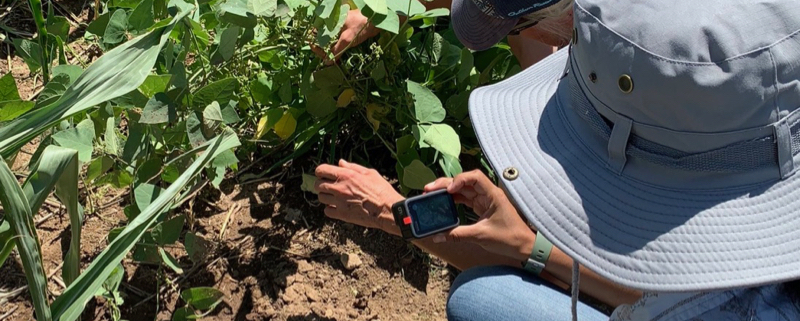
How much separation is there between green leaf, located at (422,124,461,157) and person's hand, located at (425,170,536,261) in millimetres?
73

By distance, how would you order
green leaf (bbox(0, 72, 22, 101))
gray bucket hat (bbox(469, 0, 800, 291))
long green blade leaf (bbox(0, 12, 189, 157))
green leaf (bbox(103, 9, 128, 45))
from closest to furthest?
gray bucket hat (bbox(469, 0, 800, 291)) < long green blade leaf (bbox(0, 12, 189, 157)) < green leaf (bbox(0, 72, 22, 101)) < green leaf (bbox(103, 9, 128, 45))

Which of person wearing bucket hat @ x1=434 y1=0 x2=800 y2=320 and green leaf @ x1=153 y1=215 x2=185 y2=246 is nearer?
person wearing bucket hat @ x1=434 y1=0 x2=800 y2=320

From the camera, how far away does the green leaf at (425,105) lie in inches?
51.2

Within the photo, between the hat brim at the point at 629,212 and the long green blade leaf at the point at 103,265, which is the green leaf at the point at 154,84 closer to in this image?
the long green blade leaf at the point at 103,265

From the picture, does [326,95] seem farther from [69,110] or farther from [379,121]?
[69,110]

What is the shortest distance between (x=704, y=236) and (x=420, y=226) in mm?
493

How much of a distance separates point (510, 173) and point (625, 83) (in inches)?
7.5

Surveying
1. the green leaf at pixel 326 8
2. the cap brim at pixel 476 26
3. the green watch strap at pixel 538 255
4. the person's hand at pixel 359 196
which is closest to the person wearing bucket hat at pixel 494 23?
the cap brim at pixel 476 26

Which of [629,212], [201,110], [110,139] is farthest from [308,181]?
[629,212]

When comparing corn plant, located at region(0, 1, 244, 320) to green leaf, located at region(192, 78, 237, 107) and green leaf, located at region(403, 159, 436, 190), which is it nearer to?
green leaf, located at region(192, 78, 237, 107)

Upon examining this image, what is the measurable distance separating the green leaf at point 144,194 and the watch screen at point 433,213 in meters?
0.40

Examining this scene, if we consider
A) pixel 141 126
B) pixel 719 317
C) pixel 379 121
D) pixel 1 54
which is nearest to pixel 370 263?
pixel 379 121

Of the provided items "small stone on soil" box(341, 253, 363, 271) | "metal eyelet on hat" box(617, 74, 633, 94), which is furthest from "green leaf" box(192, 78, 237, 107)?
"metal eyelet on hat" box(617, 74, 633, 94)

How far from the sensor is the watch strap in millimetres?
1161
